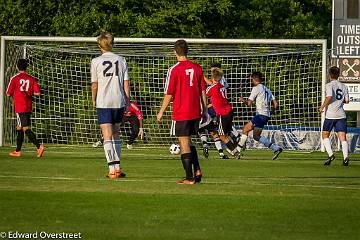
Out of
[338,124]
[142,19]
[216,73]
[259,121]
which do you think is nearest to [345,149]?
[338,124]

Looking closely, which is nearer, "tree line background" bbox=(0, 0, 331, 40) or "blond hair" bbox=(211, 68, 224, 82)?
"blond hair" bbox=(211, 68, 224, 82)

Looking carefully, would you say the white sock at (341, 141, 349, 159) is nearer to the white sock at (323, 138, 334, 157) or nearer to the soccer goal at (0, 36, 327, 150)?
the white sock at (323, 138, 334, 157)

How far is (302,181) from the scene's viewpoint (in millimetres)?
17969

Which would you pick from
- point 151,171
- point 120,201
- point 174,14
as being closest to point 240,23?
point 174,14

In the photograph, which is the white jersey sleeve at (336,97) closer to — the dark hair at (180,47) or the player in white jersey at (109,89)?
the player in white jersey at (109,89)

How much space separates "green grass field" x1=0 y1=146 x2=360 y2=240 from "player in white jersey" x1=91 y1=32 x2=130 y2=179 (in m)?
0.50

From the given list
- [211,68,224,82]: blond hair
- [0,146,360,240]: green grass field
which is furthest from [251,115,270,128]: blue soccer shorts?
[0,146,360,240]: green grass field

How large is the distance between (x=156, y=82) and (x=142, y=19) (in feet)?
38.1

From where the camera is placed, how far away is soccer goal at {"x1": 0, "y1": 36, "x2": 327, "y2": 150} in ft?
110

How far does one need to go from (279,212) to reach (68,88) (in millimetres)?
A: 22057

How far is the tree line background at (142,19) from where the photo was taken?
1796 inches

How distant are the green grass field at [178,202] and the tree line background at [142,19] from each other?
24.4 meters

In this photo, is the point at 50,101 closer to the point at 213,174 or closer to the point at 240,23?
the point at 213,174

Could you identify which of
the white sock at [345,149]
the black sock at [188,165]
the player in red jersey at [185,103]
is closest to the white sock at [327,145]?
the white sock at [345,149]
